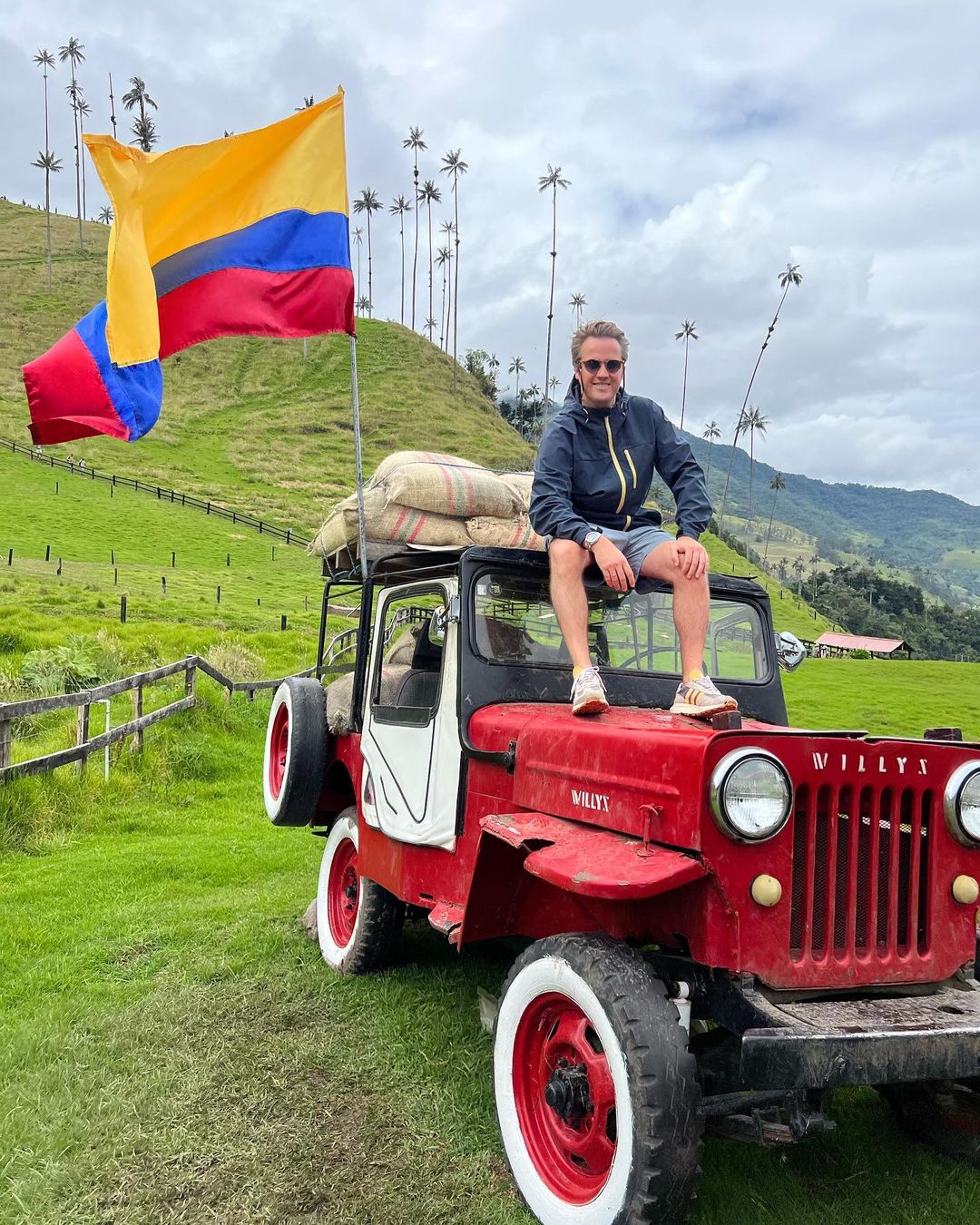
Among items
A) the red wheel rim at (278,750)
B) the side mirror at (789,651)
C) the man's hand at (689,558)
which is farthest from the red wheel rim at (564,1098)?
the red wheel rim at (278,750)

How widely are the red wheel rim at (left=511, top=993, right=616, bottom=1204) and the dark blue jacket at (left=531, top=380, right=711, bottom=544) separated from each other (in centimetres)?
215

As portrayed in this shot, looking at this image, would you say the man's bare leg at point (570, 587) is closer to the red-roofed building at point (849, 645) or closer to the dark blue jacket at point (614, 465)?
the dark blue jacket at point (614, 465)

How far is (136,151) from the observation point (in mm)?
5871

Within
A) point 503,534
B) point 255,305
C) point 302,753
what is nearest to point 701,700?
point 503,534

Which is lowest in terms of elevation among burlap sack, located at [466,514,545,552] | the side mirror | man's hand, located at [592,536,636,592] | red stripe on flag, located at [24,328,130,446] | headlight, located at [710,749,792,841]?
headlight, located at [710,749,792,841]

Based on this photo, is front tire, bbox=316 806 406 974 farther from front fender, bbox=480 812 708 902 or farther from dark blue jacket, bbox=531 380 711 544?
dark blue jacket, bbox=531 380 711 544

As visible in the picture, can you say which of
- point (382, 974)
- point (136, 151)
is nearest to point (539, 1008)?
point (382, 974)

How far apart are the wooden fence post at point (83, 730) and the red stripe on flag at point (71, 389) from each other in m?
4.44

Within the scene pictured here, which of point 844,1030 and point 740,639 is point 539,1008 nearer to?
point 844,1030

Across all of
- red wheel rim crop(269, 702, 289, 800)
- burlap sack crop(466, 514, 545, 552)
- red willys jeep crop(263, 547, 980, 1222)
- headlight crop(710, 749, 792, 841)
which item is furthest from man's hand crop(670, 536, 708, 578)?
red wheel rim crop(269, 702, 289, 800)

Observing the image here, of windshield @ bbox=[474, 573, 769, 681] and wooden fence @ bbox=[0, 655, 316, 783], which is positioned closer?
windshield @ bbox=[474, 573, 769, 681]

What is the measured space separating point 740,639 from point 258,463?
67.1m

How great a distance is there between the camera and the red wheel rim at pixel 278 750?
637cm

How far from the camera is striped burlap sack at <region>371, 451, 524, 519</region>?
18.1ft
